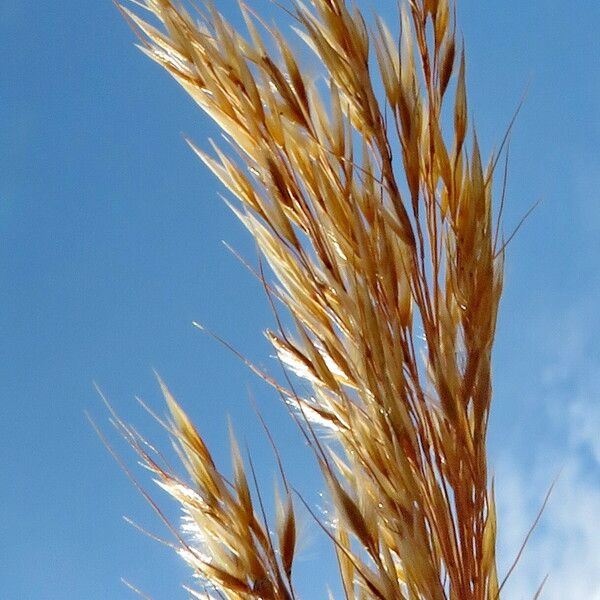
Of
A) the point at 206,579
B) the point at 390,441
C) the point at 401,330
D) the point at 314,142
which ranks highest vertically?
the point at 314,142

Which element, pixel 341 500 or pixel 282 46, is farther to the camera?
pixel 282 46

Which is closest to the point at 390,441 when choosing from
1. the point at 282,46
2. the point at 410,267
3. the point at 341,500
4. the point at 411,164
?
the point at 341,500

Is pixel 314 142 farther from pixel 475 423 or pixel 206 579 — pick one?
pixel 206 579

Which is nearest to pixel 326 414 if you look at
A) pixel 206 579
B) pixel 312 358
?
pixel 312 358

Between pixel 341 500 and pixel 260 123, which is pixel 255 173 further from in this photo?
pixel 341 500

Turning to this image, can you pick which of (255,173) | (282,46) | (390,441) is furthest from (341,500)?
(282,46)

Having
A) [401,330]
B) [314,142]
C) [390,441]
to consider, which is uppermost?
[314,142]

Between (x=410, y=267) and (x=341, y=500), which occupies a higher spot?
(x=410, y=267)

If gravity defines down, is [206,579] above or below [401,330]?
below

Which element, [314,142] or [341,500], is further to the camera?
[314,142]
